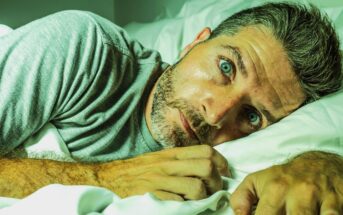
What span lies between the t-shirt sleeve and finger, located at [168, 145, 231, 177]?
27 cm

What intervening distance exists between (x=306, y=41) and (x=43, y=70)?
0.63 meters

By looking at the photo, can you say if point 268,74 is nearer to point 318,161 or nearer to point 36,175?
point 318,161

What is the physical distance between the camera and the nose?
948 millimetres

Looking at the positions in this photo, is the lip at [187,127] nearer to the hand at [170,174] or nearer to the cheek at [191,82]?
the cheek at [191,82]

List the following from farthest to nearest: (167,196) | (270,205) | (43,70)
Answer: (43,70) → (167,196) → (270,205)

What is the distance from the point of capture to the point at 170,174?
2.47 ft

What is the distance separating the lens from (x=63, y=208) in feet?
1.93

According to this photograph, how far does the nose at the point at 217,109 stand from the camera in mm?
948

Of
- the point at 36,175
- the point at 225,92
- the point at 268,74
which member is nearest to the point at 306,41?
the point at 268,74

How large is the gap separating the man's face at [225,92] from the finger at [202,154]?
0.15 metres

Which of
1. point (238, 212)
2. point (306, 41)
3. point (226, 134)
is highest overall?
point (306, 41)

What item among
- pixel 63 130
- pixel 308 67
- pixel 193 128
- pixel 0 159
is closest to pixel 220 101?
pixel 193 128

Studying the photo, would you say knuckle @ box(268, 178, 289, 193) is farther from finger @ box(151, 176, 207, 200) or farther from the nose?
the nose

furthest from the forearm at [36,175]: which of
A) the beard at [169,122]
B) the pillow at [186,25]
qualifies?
the pillow at [186,25]
